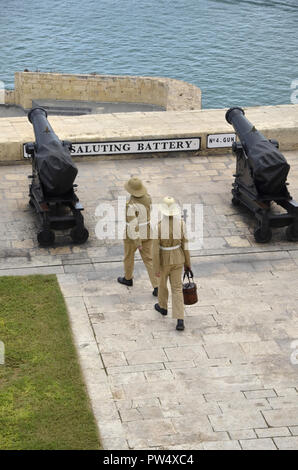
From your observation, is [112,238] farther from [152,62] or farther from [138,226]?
[152,62]

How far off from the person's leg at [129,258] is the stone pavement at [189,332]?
20cm

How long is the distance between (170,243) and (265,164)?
3.06m

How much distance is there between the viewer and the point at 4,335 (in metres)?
9.39

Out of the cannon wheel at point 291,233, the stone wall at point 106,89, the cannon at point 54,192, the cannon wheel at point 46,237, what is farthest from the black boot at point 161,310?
the stone wall at point 106,89

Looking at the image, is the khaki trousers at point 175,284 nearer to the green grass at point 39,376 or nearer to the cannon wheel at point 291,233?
the green grass at point 39,376

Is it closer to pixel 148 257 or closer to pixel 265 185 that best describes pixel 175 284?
pixel 148 257

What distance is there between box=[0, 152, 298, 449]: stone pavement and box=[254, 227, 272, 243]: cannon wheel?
0.12m

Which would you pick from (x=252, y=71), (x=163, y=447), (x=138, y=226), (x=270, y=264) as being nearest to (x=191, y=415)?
(x=163, y=447)

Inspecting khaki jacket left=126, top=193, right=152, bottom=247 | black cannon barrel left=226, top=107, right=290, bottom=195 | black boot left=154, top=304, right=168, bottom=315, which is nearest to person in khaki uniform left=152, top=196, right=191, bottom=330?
black boot left=154, top=304, right=168, bottom=315

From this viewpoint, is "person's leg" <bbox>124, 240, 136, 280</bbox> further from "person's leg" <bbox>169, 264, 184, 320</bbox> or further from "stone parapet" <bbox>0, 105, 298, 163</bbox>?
"stone parapet" <bbox>0, 105, 298, 163</bbox>

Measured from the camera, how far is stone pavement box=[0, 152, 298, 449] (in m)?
8.12

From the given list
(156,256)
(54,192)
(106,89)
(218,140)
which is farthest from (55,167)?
(106,89)

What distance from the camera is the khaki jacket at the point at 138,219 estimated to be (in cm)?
1027
